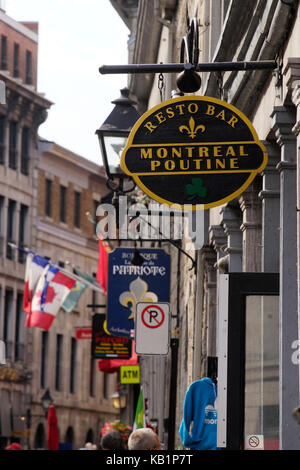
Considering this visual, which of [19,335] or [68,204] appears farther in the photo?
[68,204]

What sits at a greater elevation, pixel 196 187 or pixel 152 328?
pixel 196 187

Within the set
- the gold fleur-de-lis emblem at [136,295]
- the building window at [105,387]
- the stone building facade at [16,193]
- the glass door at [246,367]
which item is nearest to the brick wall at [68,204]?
the stone building facade at [16,193]

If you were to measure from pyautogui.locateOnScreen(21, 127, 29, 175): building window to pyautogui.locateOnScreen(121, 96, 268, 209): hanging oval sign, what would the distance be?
4818 centimetres

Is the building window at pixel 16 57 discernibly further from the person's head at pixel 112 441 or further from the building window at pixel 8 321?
the person's head at pixel 112 441

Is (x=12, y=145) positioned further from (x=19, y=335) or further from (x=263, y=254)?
(x=263, y=254)

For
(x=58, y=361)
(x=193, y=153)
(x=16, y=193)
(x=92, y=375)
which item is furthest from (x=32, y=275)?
(x=193, y=153)

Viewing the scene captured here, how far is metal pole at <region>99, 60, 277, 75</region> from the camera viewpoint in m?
9.60

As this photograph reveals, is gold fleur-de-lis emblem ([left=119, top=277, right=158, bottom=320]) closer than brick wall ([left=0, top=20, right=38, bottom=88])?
Yes

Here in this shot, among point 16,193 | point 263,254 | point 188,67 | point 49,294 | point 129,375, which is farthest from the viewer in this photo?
point 16,193

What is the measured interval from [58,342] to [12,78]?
11.9 m

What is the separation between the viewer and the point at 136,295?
1941cm

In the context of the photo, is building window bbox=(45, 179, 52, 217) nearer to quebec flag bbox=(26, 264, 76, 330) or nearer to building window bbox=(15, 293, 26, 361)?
building window bbox=(15, 293, 26, 361)

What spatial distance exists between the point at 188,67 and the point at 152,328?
6.31 m

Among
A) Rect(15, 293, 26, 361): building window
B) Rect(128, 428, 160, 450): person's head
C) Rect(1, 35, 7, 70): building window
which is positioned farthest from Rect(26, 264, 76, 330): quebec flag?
Rect(128, 428, 160, 450): person's head
